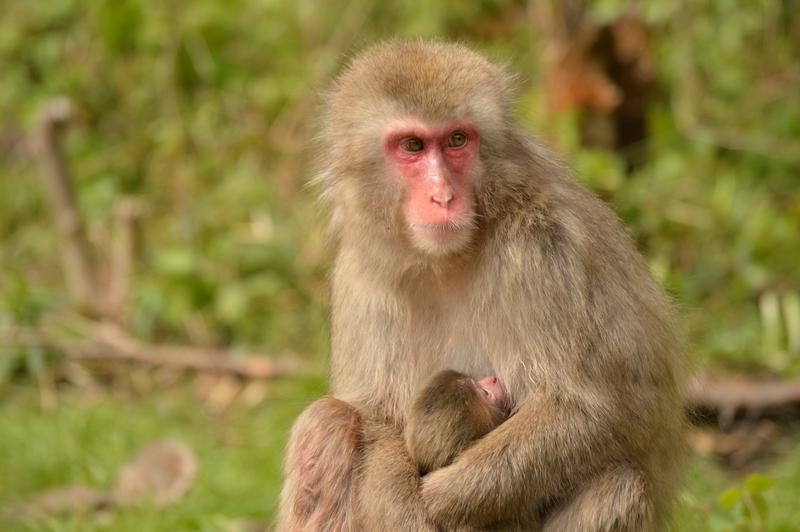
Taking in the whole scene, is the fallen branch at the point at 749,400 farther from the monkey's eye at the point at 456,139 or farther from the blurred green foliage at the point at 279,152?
the monkey's eye at the point at 456,139

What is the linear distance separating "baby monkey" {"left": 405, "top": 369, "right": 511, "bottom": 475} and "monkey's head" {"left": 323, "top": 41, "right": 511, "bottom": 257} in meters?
0.46

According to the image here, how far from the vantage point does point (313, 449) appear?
4.48m

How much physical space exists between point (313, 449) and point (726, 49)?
635 cm

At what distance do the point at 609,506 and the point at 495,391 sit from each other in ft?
1.81

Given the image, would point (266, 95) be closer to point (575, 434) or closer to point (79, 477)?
point (79, 477)

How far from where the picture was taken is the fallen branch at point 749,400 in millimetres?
7344

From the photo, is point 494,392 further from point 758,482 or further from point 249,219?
point 249,219

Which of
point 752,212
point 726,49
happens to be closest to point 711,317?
point 752,212

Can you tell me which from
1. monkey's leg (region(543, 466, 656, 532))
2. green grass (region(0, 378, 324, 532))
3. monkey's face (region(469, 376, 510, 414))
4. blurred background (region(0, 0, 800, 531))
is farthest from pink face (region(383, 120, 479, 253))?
green grass (region(0, 378, 324, 532))

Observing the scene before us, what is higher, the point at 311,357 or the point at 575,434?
the point at 575,434

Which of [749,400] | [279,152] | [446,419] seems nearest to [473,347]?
[446,419]

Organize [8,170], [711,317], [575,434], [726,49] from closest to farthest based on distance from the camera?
[575,434], [711,317], [726,49], [8,170]

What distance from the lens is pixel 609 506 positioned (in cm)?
423

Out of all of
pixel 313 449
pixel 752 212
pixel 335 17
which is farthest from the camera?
pixel 335 17
